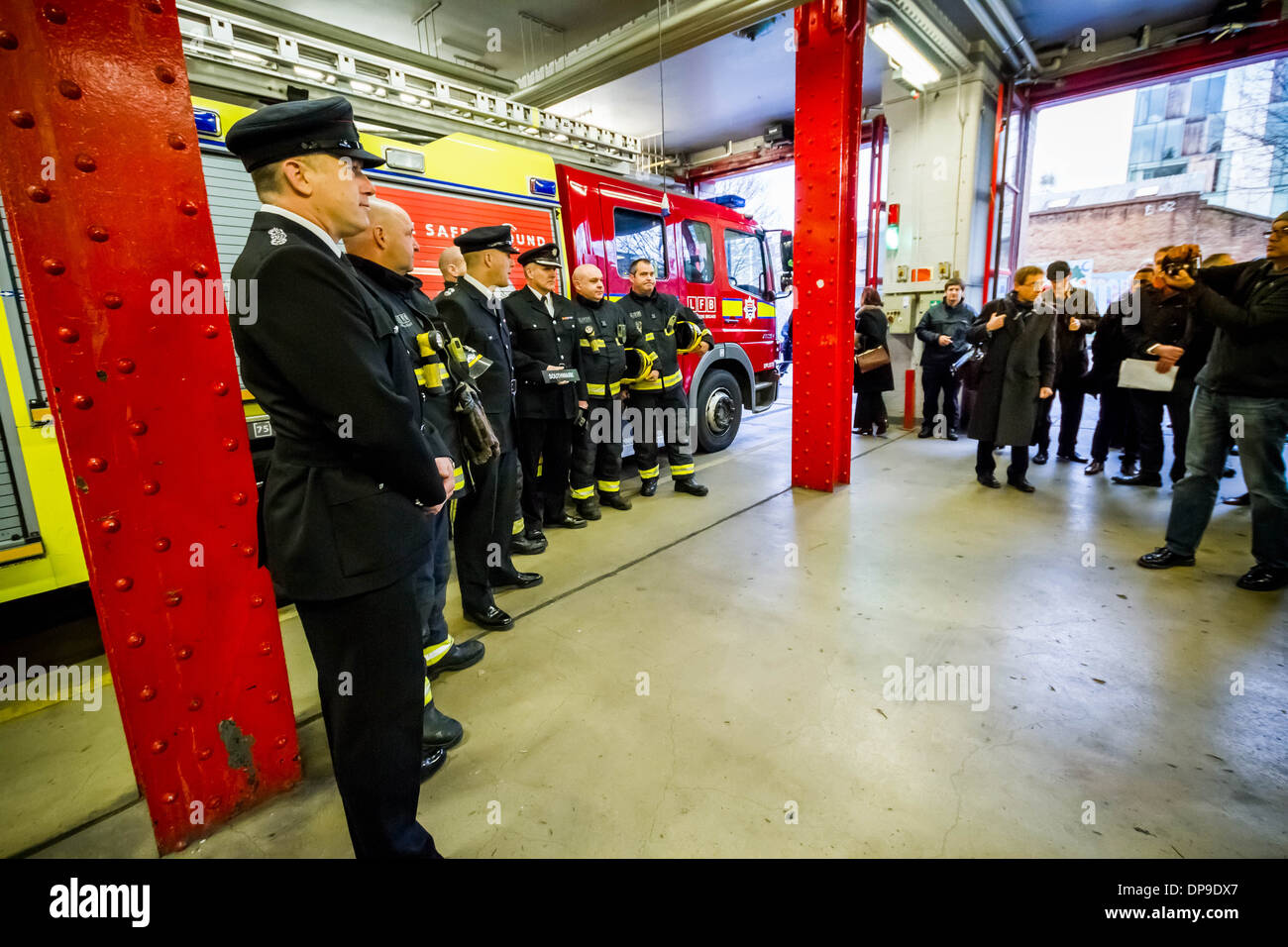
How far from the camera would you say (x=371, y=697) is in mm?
1249

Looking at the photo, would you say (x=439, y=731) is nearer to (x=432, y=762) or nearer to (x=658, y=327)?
(x=432, y=762)

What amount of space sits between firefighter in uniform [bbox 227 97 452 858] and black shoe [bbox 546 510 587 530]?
282cm

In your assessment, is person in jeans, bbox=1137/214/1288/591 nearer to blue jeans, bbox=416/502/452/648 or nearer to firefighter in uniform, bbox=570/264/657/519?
firefighter in uniform, bbox=570/264/657/519

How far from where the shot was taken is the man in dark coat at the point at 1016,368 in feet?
14.5

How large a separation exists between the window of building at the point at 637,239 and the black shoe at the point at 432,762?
3.90 metres

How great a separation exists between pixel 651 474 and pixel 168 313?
3754 mm

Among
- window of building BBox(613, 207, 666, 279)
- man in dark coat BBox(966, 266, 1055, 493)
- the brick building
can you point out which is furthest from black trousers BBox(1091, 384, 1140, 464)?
the brick building

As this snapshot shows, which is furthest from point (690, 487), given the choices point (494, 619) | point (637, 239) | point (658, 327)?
point (494, 619)

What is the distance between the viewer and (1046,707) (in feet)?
6.88

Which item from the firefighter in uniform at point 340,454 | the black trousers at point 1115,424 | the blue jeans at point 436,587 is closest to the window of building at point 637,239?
the blue jeans at point 436,587

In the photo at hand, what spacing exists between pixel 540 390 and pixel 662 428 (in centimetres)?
148

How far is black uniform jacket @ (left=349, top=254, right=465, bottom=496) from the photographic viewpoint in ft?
5.99
